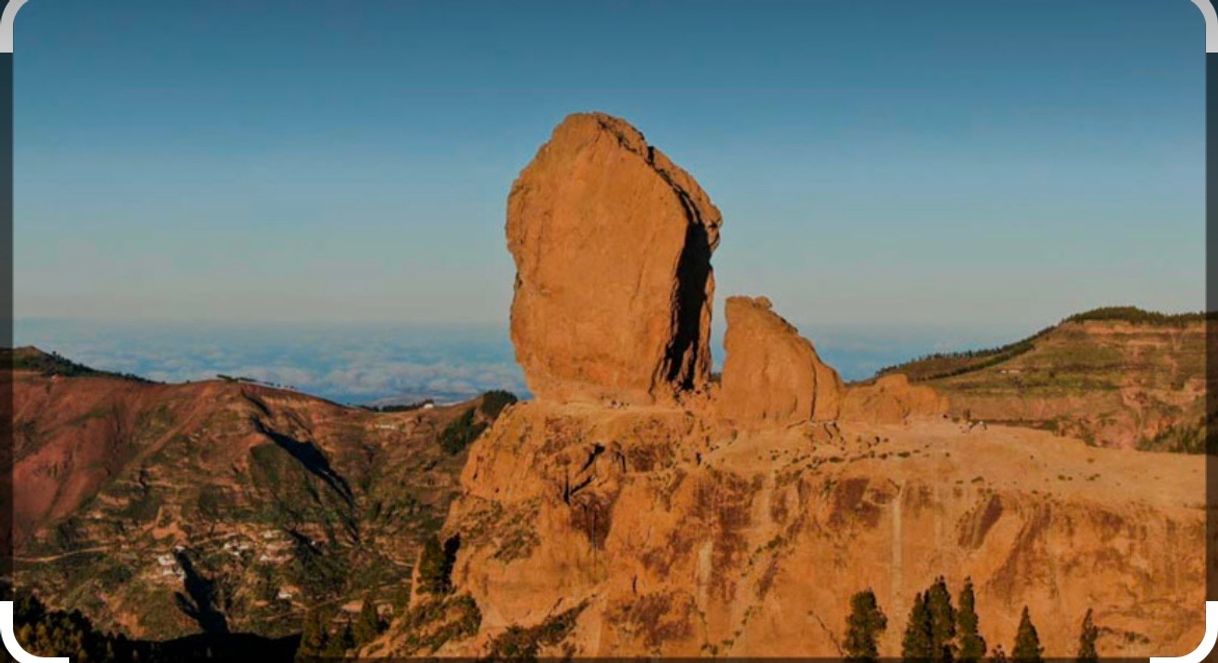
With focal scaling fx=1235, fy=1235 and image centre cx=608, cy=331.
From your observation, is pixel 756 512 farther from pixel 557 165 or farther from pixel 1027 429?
pixel 557 165

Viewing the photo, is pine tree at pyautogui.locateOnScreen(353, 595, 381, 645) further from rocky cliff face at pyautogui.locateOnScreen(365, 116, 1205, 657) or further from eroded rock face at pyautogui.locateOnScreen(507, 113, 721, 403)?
eroded rock face at pyautogui.locateOnScreen(507, 113, 721, 403)

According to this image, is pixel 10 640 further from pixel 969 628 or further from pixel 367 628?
pixel 969 628

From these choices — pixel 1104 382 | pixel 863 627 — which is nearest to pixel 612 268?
pixel 863 627

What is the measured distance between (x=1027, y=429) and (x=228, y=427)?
75940 millimetres

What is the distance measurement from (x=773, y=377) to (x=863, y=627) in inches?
524

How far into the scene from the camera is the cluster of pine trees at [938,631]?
5106cm

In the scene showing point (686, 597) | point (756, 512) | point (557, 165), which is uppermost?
point (557, 165)

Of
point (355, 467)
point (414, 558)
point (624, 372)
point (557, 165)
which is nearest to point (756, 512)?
point (624, 372)

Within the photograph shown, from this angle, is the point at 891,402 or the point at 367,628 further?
the point at 367,628

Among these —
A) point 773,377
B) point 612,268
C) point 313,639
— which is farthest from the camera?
point 313,639

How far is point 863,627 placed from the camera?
53125 millimetres

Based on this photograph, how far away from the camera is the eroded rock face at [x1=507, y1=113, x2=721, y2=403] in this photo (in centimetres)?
6397

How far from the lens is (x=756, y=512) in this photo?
5700 cm

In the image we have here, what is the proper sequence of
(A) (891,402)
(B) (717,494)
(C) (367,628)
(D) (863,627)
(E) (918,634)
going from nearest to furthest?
(E) (918,634) < (D) (863,627) < (B) (717,494) < (A) (891,402) < (C) (367,628)
